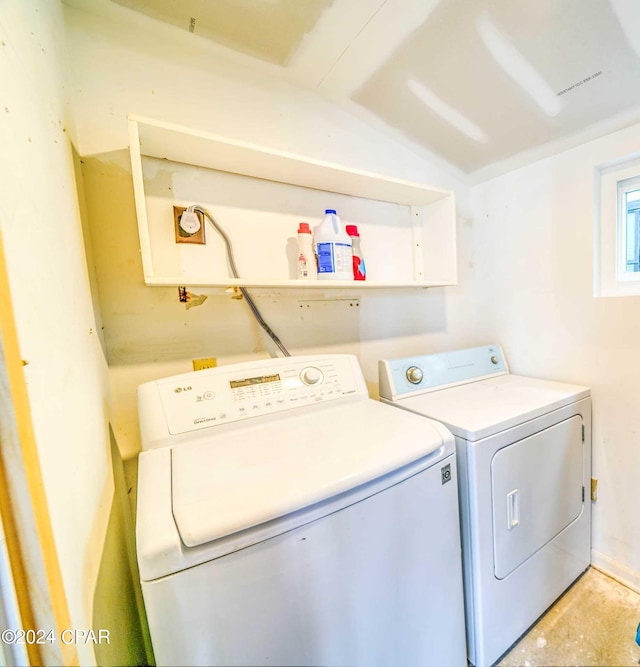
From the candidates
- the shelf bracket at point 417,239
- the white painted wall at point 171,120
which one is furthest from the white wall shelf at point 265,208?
the white painted wall at point 171,120

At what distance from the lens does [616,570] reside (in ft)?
4.54

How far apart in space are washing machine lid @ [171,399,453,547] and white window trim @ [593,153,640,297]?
3.95 feet

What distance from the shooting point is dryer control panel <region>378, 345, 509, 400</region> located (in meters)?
1.33

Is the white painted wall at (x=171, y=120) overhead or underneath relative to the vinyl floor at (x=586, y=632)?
overhead

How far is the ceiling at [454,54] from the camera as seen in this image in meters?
0.97

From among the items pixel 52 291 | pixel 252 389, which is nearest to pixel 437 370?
pixel 252 389

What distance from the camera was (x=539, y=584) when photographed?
119 centimetres

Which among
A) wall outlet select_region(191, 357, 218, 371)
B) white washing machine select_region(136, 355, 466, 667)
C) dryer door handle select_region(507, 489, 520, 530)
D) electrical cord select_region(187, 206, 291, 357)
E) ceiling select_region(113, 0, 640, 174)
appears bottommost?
dryer door handle select_region(507, 489, 520, 530)

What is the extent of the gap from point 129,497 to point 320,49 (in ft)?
5.88

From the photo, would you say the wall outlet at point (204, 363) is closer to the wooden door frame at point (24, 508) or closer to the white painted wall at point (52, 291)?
the white painted wall at point (52, 291)

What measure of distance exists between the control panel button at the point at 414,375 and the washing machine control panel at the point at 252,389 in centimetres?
27

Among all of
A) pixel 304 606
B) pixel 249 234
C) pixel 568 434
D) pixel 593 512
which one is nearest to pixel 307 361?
pixel 249 234

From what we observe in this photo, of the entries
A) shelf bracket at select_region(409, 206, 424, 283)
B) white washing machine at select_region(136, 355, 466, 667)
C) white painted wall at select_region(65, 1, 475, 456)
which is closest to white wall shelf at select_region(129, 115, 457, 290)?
shelf bracket at select_region(409, 206, 424, 283)

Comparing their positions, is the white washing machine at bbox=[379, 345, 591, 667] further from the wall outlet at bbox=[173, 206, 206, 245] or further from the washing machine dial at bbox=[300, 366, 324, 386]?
the wall outlet at bbox=[173, 206, 206, 245]
